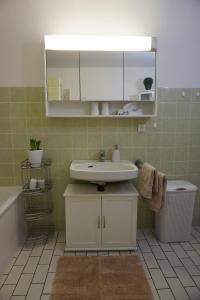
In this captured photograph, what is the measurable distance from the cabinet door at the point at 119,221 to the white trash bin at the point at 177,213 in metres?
0.37

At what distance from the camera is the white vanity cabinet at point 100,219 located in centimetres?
227

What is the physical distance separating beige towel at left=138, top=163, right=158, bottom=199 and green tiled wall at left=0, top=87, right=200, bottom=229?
35cm

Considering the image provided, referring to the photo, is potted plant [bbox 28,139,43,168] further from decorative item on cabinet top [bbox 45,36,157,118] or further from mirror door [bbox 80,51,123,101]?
mirror door [bbox 80,51,123,101]

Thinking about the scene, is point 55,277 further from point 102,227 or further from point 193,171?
point 193,171

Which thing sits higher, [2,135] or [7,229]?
[2,135]

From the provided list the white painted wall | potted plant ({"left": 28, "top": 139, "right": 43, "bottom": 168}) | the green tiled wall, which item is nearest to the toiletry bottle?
the green tiled wall

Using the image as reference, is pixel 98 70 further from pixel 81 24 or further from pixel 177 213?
pixel 177 213

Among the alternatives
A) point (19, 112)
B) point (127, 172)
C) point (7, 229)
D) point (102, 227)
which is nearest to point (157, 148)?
point (127, 172)

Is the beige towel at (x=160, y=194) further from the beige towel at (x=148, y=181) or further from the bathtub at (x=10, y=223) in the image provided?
the bathtub at (x=10, y=223)

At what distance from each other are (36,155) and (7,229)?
0.75 m

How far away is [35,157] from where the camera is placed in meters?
2.39

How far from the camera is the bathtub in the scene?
2076 mm

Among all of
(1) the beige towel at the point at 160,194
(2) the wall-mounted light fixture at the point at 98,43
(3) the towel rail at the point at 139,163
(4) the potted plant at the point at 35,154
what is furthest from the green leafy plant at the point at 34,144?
(1) the beige towel at the point at 160,194

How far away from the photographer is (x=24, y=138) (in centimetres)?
259
